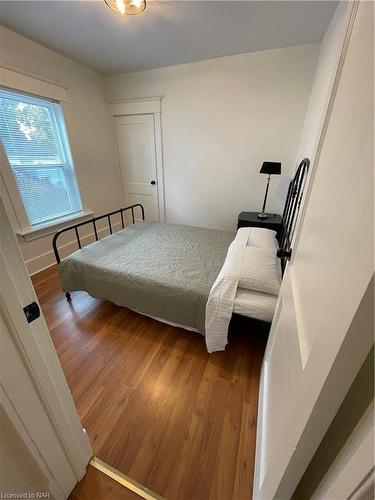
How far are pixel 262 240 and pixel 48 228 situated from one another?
272cm

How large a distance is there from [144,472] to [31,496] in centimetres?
49

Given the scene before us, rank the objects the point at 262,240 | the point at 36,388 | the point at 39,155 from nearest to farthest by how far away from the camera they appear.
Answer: the point at 36,388, the point at 262,240, the point at 39,155

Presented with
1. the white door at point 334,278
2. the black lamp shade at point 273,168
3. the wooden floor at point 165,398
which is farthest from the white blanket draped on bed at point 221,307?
the black lamp shade at point 273,168

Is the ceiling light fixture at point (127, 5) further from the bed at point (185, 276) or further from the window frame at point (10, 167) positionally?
the bed at point (185, 276)

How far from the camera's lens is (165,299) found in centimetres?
156

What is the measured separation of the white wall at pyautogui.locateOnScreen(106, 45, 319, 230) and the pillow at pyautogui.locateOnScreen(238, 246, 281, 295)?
1.83m

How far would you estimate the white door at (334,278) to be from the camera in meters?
0.34

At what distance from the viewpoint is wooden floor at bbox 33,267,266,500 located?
1.00 m

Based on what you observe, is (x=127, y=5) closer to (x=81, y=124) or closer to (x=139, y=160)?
(x=81, y=124)

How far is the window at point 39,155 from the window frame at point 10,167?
0.04 m

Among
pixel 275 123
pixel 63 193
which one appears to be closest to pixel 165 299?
pixel 63 193

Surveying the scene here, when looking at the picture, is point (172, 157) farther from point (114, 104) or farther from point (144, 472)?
point (144, 472)

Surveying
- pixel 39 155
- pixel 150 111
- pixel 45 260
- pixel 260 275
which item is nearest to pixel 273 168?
pixel 260 275

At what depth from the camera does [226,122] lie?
283 centimetres
